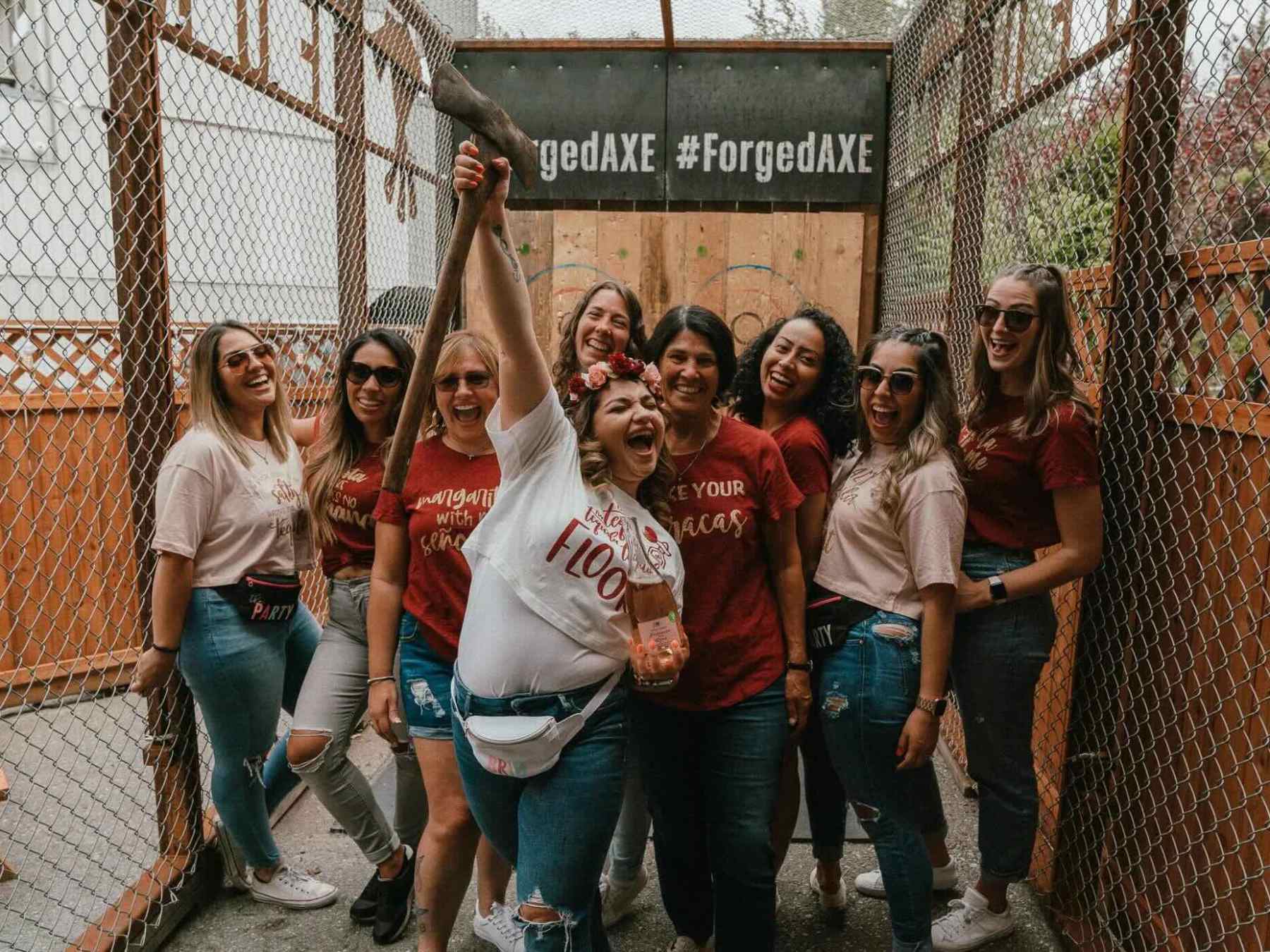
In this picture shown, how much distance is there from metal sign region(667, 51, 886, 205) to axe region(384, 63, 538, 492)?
4.56 m

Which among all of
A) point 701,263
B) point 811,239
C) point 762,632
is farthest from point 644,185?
point 762,632

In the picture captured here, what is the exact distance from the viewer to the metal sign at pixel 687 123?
240 inches

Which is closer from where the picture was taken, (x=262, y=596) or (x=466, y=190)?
(x=466, y=190)

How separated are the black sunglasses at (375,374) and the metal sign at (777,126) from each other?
3.87 meters

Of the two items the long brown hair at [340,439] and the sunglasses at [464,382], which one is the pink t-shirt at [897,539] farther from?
the long brown hair at [340,439]

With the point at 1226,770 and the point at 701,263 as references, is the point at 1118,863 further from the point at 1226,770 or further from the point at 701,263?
the point at 701,263

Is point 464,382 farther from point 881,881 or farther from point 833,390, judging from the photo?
point 881,881

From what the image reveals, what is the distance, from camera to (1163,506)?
2529 millimetres

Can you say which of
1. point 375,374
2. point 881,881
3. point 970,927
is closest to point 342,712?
point 375,374

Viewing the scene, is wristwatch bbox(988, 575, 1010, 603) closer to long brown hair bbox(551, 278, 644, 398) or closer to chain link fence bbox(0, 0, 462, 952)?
long brown hair bbox(551, 278, 644, 398)

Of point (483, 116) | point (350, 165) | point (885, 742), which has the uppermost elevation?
point (350, 165)

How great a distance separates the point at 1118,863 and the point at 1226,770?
57cm

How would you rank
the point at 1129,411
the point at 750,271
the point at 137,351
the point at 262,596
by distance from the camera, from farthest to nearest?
the point at 750,271, the point at 137,351, the point at 262,596, the point at 1129,411

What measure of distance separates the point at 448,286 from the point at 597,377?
41 cm
